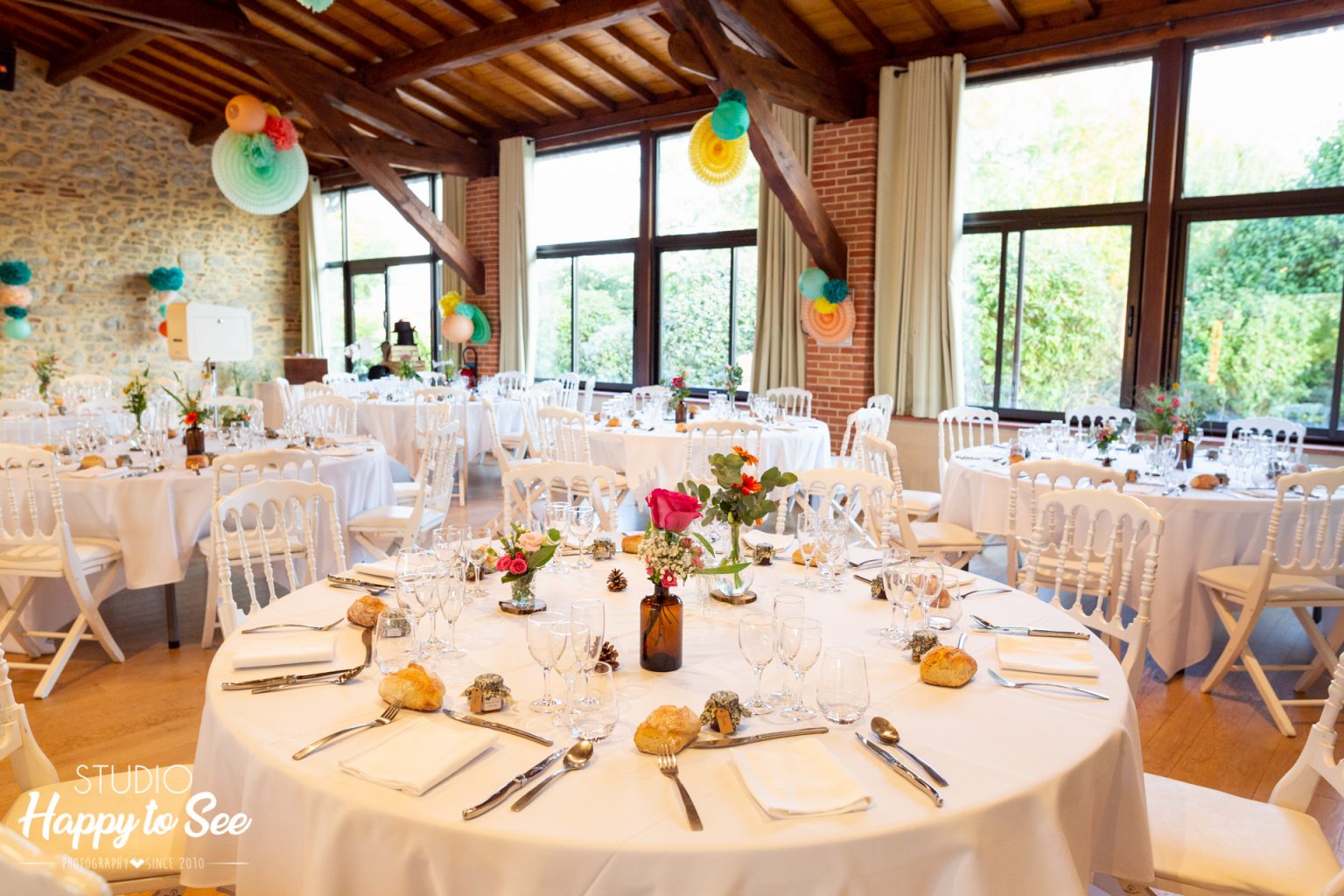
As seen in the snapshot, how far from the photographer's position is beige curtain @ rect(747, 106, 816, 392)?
8.05 metres

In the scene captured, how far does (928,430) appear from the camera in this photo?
734 cm

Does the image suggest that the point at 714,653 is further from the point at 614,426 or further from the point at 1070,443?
the point at 614,426

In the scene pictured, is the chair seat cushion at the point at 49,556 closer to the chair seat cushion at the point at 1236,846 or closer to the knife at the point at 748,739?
the knife at the point at 748,739

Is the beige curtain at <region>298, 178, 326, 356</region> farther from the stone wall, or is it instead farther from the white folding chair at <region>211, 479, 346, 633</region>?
the white folding chair at <region>211, 479, 346, 633</region>

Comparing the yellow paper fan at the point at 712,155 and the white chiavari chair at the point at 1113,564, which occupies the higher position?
the yellow paper fan at the point at 712,155

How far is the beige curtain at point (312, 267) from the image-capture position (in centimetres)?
1286

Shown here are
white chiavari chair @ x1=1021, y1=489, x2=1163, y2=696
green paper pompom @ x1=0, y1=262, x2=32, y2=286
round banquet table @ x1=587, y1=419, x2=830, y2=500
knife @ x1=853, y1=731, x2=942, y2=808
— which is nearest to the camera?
knife @ x1=853, y1=731, x2=942, y2=808

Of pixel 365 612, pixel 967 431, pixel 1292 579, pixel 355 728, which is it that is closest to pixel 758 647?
A: pixel 355 728

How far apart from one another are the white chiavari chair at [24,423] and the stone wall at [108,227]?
4925mm

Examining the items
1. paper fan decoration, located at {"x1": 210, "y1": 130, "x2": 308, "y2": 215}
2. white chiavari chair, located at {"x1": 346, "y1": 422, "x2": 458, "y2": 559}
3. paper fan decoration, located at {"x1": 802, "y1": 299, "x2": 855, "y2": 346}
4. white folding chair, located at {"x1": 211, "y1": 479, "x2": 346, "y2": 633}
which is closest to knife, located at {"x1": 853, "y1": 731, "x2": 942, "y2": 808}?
white folding chair, located at {"x1": 211, "y1": 479, "x2": 346, "y2": 633}

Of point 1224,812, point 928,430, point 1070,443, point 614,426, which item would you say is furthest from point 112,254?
point 1224,812

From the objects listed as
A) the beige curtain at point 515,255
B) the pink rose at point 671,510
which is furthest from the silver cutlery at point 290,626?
the beige curtain at point 515,255

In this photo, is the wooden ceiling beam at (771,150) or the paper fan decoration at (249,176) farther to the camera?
the paper fan decoration at (249,176)

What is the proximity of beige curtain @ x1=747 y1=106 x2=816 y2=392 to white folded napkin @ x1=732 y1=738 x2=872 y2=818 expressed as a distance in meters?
6.73
